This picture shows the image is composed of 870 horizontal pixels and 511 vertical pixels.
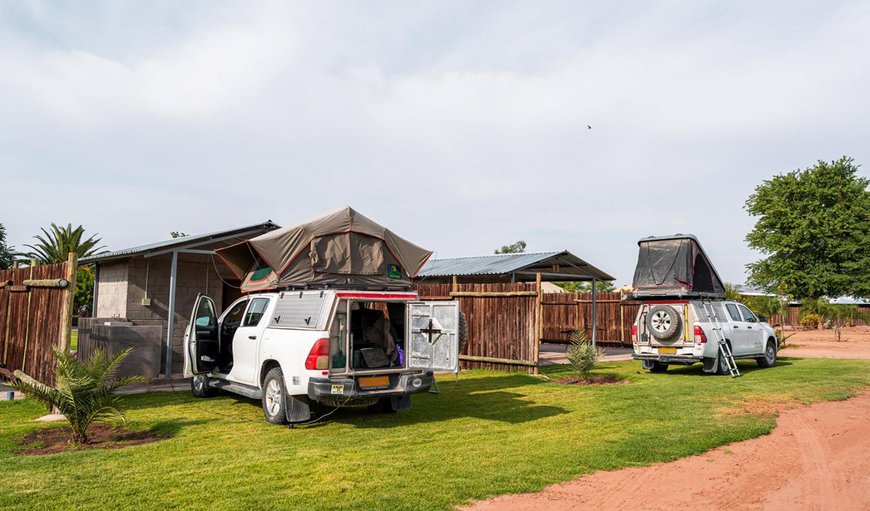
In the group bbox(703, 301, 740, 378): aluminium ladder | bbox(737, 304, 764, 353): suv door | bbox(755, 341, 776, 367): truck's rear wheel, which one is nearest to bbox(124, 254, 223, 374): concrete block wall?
bbox(703, 301, 740, 378): aluminium ladder

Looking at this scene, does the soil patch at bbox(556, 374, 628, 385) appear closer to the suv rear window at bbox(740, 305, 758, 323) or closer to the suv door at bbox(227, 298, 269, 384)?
the suv rear window at bbox(740, 305, 758, 323)

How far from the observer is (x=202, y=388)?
10.4 m

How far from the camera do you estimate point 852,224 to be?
39.8 m

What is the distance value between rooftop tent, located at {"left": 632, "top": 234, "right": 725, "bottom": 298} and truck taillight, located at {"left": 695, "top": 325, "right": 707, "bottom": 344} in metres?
0.82

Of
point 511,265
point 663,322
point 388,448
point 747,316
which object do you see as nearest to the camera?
point 388,448

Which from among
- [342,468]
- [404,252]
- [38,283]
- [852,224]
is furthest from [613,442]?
[852,224]

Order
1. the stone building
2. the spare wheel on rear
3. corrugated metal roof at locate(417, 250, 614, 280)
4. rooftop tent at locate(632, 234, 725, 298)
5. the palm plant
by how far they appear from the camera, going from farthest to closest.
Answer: corrugated metal roof at locate(417, 250, 614, 280), rooftop tent at locate(632, 234, 725, 298), the spare wheel on rear, the stone building, the palm plant

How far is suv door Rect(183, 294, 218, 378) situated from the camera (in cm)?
977

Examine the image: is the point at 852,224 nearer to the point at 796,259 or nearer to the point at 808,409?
the point at 796,259

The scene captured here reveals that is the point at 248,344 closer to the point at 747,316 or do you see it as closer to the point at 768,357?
the point at 747,316

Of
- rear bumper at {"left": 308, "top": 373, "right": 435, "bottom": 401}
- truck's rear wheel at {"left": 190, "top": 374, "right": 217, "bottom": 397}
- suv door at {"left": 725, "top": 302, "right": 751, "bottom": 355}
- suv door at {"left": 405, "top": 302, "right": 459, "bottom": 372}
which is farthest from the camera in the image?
suv door at {"left": 725, "top": 302, "right": 751, "bottom": 355}

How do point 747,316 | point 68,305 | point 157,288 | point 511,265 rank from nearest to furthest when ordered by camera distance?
point 68,305, point 157,288, point 747,316, point 511,265

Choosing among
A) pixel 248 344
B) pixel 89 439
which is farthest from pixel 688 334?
pixel 89 439

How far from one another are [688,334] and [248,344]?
30.7 ft
